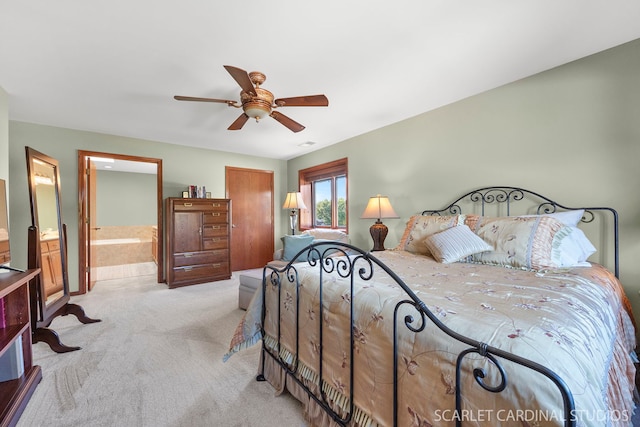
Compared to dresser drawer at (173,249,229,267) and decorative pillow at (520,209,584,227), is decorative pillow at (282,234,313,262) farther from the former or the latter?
Answer: decorative pillow at (520,209,584,227)

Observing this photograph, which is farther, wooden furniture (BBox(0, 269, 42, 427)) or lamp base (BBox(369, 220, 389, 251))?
lamp base (BBox(369, 220, 389, 251))

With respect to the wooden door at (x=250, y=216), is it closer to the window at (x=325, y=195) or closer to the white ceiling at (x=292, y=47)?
the window at (x=325, y=195)

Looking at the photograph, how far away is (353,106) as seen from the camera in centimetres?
296

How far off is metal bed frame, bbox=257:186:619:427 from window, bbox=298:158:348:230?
1.74 m

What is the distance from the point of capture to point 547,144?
2.23 metres

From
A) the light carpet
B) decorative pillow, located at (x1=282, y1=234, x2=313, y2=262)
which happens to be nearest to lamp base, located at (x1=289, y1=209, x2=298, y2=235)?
decorative pillow, located at (x1=282, y1=234, x2=313, y2=262)

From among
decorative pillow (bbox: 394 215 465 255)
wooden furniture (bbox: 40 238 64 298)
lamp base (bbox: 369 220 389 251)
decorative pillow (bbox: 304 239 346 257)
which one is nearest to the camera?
decorative pillow (bbox: 304 239 346 257)

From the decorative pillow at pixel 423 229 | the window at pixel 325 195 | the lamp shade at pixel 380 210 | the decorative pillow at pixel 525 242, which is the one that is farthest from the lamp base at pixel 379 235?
the decorative pillow at pixel 525 242

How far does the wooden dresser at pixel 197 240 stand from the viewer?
405cm

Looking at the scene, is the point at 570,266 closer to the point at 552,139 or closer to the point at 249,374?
the point at 552,139

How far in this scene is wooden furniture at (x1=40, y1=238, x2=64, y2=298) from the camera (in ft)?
8.48

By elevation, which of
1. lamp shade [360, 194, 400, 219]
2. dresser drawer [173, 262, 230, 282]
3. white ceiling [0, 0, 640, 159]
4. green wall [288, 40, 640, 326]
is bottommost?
dresser drawer [173, 262, 230, 282]

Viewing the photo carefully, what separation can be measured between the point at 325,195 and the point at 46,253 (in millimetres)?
3733

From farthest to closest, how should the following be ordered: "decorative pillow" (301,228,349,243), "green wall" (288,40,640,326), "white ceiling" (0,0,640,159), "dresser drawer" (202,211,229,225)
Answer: "dresser drawer" (202,211,229,225), "decorative pillow" (301,228,349,243), "green wall" (288,40,640,326), "white ceiling" (0,0,640,159)
